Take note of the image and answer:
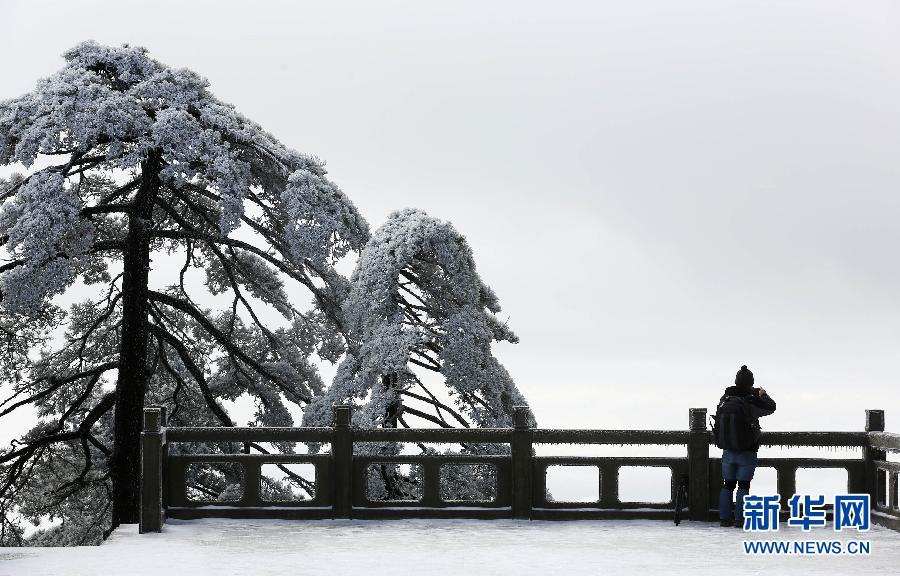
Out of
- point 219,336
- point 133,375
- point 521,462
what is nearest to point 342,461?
point 521,462

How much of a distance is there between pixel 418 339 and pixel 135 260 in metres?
6.50

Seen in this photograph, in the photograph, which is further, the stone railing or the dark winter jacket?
the stone railing

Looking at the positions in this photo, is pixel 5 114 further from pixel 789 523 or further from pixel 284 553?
pixel 789 523

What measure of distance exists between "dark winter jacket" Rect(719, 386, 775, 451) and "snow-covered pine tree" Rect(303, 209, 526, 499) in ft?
14.2

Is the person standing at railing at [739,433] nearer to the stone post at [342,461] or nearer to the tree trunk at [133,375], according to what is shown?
the stone post at [342,461]

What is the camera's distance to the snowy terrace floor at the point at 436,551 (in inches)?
452

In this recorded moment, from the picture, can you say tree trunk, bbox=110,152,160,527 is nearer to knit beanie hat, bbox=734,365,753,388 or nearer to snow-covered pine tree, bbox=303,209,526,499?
snow-covered pine tree, bbox=303,209,526,499

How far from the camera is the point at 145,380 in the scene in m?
20.7

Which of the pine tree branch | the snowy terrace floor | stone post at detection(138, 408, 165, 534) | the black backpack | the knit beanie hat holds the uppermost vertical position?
the pine tree branch

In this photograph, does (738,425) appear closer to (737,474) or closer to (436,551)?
(737,474)

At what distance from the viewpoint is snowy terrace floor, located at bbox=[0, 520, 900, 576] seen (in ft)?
37.7

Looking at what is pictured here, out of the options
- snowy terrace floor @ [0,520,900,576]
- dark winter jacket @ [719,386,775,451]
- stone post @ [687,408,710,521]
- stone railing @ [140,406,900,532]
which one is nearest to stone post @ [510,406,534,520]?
stone railing @ [140,406,900,532]

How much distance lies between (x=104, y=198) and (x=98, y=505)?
21.1 ft

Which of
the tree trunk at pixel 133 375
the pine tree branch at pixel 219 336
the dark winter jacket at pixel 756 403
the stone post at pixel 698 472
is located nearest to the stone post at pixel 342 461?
the stone post at pixel 698 472
